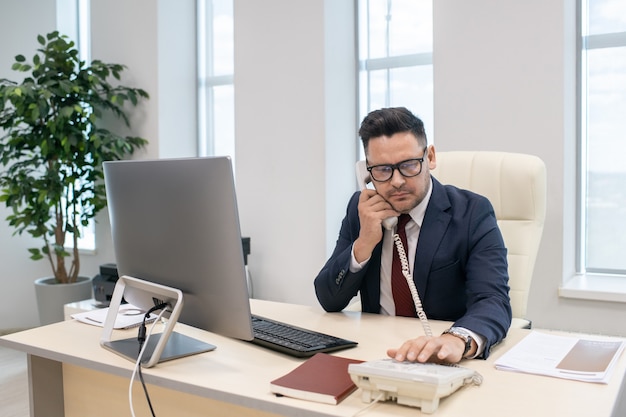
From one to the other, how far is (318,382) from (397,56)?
2.68 m

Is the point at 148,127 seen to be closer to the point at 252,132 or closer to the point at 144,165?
the point at 252,132

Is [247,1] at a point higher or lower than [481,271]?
higher

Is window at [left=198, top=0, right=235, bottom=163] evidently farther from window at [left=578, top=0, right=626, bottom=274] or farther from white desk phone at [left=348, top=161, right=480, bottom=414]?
white desk phone at [left=348, top=161, right=480, bottom=414]

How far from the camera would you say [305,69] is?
11.1ft

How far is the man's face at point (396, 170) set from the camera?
5.26 feet

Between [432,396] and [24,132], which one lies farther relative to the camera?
[24,132]

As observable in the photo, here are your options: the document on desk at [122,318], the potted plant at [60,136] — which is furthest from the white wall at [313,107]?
the document on desk at [122,318]

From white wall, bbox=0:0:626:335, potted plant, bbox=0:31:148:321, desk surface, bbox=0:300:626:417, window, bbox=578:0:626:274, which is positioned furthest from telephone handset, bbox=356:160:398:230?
potted plant, bbox=0:31:148:321

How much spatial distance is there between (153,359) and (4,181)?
10.2 ft

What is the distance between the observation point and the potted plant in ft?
12.0

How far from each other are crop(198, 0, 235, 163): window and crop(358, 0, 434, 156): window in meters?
1.03

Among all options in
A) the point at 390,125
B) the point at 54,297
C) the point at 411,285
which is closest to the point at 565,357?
the point at 411,285

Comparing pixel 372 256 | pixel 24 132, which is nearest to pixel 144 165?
pixel 372 256

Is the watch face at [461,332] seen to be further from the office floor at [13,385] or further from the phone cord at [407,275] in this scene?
the office floor at [13,385]
